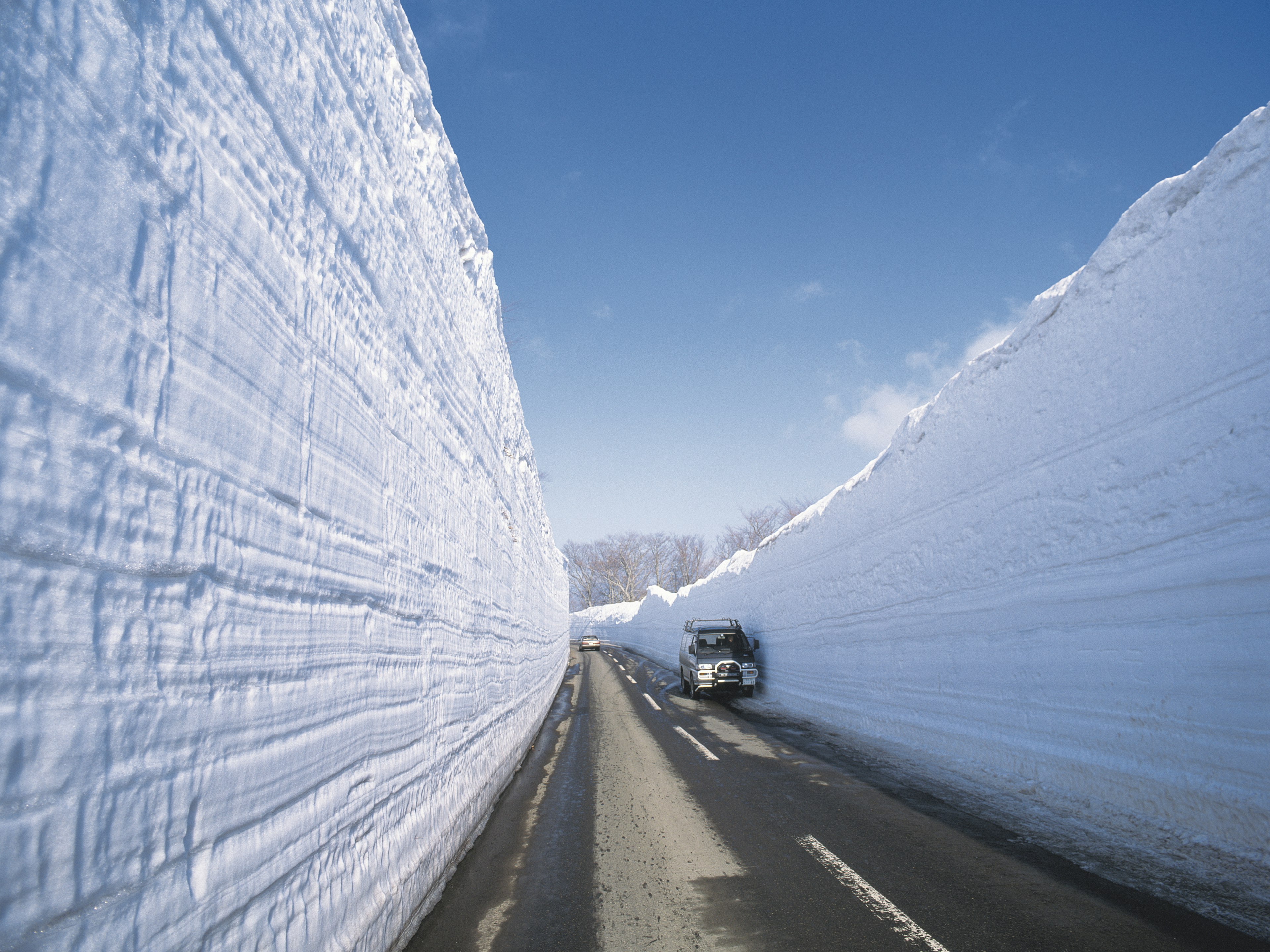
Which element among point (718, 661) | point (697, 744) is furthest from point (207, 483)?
point (718, 661)

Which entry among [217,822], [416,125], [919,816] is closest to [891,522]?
[919,816]

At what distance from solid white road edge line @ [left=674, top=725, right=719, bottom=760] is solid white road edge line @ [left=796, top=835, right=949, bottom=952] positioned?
374 cm

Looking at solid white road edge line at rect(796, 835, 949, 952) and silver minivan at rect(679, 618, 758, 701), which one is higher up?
silver minivan at rect(679, 618, 758, 701)

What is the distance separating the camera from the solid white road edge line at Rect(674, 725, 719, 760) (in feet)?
28.9

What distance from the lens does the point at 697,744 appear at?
32.4 ft

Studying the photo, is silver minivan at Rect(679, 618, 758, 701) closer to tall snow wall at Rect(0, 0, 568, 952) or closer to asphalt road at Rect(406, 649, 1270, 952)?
asphalt road at Rect(406, 649, 1270, 952)

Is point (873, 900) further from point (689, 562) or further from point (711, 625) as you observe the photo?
point (689, 562)

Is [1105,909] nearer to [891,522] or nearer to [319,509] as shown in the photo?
[319,509]

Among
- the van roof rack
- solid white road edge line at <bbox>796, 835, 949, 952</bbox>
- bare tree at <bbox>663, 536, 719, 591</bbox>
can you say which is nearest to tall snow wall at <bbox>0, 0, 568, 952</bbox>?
solid white road edge line at <bbox>796, 835, 949, 952</bbox>

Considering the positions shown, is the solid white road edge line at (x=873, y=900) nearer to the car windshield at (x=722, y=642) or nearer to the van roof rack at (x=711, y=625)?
the car windshield at (x=722, y=642)

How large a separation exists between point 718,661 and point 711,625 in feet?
8.29

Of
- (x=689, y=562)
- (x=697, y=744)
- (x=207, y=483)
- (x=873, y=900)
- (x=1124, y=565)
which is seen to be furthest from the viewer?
(x=689, y=562)

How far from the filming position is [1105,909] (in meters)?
3.82

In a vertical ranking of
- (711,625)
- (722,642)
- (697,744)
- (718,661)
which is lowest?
(697,744)
